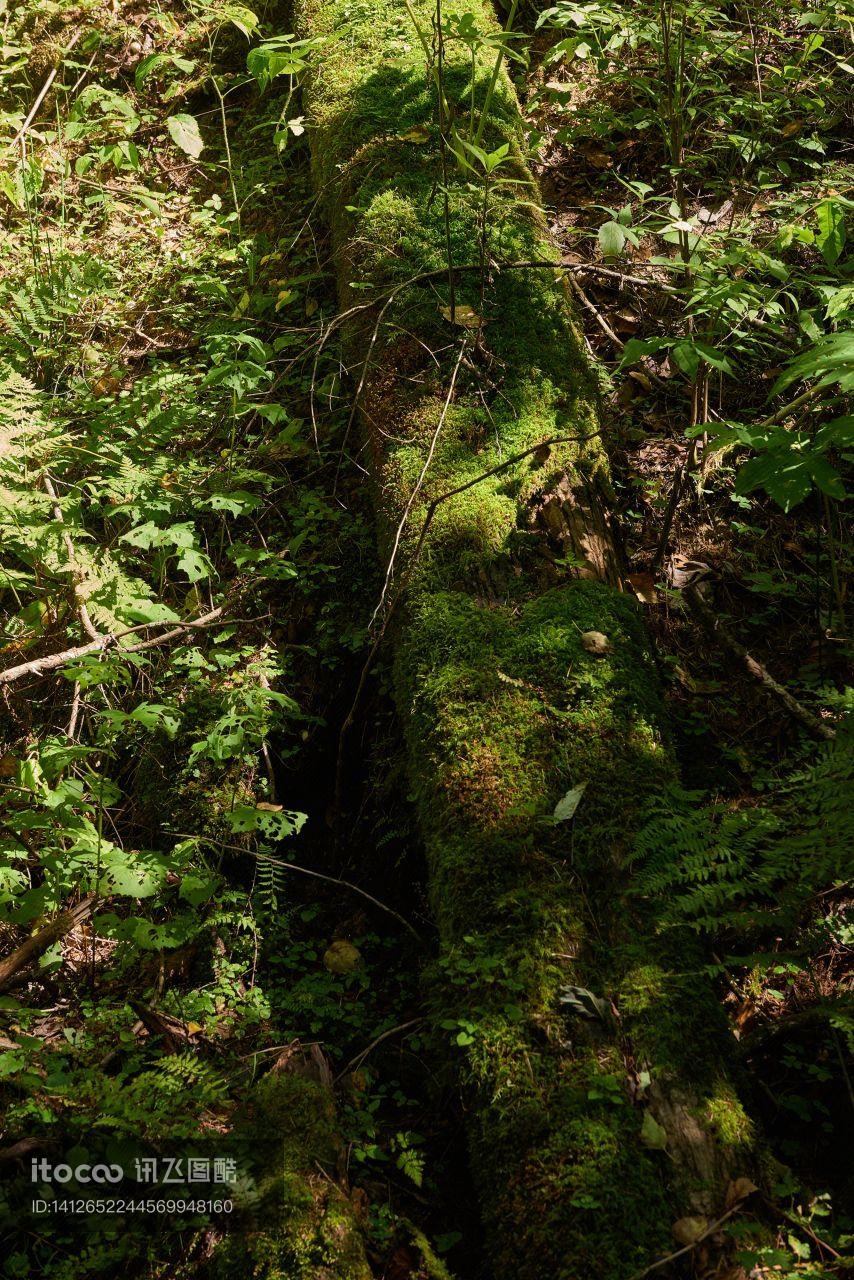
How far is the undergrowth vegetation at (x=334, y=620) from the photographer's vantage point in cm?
207

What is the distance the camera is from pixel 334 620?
11.6 feet

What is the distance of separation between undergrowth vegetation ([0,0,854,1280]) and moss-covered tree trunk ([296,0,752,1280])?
7 cm

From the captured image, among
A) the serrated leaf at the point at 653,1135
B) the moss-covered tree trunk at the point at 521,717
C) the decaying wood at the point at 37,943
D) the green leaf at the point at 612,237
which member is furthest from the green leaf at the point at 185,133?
the serrated leaf at the point at 653,1135

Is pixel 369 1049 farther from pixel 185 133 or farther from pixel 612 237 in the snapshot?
pixel 185 133

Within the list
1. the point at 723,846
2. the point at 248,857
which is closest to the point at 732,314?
the point at 723,846

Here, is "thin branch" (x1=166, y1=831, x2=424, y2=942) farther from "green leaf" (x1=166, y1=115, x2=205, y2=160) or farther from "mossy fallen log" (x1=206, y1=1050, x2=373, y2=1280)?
"green leaf" (x1=166, y1=115, x2=205, y2=160)

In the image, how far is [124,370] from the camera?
4734 mm

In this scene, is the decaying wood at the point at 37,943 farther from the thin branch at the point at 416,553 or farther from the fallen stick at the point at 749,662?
the fallen stick at the point at 749,662


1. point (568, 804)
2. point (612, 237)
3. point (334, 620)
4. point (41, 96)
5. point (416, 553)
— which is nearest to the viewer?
point (568, 804)

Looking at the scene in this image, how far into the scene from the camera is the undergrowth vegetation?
2070 millimetres

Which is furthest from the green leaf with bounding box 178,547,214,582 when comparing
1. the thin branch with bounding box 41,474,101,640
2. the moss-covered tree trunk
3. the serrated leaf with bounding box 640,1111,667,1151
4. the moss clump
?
the serrated leaf with bounding box 640,1111,667,1151

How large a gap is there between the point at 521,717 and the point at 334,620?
4.38ft

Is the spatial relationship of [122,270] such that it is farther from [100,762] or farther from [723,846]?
[723,846]

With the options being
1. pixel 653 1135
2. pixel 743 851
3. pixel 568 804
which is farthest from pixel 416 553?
pixel 653 1135
